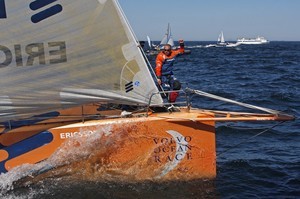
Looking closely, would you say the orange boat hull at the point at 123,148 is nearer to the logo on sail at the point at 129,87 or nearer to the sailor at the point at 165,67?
the logo on sail at the point at 129,87

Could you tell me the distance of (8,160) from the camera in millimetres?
6945

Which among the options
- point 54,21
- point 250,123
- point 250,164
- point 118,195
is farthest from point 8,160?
point 250,123

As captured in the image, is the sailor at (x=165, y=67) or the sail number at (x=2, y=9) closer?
the sail number at (x=2, y=9)

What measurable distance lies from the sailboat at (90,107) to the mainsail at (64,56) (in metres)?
0.01

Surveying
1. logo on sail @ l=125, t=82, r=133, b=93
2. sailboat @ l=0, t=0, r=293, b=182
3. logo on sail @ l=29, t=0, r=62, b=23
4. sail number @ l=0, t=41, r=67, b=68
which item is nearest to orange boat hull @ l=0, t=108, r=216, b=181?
sailboat @ l=0, t=0, r=293, b=182

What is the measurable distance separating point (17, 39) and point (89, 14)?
1.05m

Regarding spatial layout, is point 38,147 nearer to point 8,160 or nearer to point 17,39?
point 8,160

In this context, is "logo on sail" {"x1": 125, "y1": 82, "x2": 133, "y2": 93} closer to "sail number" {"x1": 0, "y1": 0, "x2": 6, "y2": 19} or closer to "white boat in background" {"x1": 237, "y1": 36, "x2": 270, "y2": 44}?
"sail number" {"x1": 0, "y1": 0, "x2": 6, "y2": 19}

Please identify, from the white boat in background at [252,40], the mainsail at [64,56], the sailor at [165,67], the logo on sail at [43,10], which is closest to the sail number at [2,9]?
the mainsail at [64,56]

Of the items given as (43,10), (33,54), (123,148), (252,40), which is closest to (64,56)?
(33,54)

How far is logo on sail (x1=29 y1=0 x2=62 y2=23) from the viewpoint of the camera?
586cm

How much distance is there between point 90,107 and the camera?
777 cm

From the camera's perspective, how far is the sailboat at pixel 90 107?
6047 millimetres

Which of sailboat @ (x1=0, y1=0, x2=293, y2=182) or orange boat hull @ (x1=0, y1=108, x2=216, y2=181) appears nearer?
sailboat @ (x1=0, y1=0, x2=293, y2=182)
